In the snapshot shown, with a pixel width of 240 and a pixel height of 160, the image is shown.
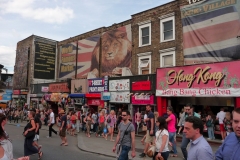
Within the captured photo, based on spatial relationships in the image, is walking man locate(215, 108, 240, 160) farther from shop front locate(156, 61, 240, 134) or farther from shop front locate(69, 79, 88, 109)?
shop front locate(69, 79, 88, 109)

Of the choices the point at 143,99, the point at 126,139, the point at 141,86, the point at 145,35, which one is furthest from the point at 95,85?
the point at 126,139

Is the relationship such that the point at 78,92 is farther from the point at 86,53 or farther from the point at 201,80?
the point at 201,80

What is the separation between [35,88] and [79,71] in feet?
26.8

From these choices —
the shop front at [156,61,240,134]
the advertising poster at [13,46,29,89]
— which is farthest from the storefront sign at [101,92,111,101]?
the advertising poster at [13,46,29,89]

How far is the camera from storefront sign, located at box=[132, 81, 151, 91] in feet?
54.0

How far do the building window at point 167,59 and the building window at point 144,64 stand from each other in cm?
122

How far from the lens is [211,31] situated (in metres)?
14.5

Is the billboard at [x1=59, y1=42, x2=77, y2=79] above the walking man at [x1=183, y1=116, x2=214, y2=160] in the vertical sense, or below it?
above

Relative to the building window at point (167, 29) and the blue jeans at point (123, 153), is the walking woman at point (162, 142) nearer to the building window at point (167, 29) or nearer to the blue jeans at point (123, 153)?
the blue jeans at point (123, 153)

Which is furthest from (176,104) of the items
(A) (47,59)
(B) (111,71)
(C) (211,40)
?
(A) (47,59)

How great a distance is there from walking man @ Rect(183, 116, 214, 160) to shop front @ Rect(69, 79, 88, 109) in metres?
19.1

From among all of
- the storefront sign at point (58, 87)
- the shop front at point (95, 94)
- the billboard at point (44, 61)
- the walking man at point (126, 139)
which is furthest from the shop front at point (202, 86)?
the billboard at point (44, 61)

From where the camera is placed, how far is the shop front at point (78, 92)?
22.0m

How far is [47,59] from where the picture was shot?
29641 millimetres
